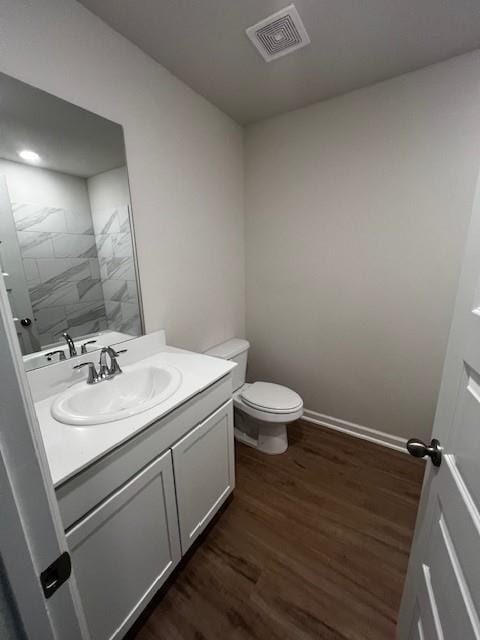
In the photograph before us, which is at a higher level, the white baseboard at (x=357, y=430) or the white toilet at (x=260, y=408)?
the white toilet at (x=260, y=408)

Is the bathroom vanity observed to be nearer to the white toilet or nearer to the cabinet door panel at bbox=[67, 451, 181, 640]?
the cabinet door panel at bbox=[67, 451, 181, 640]

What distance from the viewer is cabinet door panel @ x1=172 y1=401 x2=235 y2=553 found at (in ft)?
3.60

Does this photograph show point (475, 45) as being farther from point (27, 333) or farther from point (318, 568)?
point (318, 568)

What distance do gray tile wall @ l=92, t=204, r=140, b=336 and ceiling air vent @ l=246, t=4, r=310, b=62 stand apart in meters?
0.99

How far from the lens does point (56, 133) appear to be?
3.59ft

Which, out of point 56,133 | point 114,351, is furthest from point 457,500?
point 56,133

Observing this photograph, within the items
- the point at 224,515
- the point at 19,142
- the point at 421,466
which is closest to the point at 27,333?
the point at 19,142

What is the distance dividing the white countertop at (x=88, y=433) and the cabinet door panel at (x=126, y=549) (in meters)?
0.18

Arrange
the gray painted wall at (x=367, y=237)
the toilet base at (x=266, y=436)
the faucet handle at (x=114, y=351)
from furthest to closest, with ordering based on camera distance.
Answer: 1. the toilet base at (x=266, y=436)
2. the gray painted wall at (x=367, y=237)
3. the faucet handle at (x=114, y=351)

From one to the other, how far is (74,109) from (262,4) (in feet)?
2.88

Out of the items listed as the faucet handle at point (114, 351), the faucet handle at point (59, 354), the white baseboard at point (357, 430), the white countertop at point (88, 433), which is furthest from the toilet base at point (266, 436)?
the faucet handle at point (59, 354)

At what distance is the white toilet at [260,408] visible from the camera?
1729mm

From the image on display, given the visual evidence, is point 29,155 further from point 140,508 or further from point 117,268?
point 140,508

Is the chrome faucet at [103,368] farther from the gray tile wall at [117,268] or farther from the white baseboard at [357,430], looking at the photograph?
the white baseboard at [357,430]
